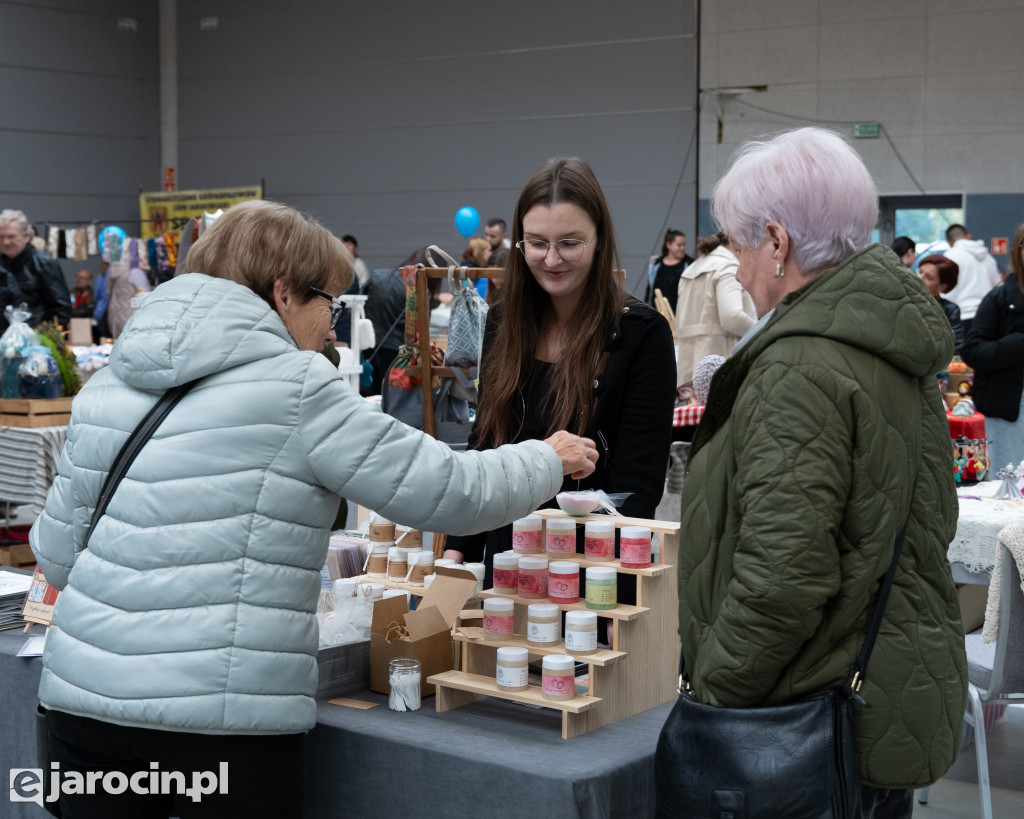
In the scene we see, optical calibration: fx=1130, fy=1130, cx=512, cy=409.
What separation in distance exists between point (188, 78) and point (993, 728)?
14766 millimetres

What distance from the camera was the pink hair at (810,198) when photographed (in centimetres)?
144

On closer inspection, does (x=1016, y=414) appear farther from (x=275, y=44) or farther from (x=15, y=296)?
(x=275, y=44)

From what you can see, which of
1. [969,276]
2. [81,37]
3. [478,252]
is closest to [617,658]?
[478,252]

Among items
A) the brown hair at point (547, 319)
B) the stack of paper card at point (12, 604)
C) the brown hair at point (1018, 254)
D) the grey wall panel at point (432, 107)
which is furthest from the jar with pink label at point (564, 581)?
the grey wall panel at point (432, 107)

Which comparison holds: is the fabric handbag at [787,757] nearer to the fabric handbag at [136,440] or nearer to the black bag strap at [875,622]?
the black bag strap at [875,622]

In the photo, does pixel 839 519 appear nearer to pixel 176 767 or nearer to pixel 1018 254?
pixel 176 767

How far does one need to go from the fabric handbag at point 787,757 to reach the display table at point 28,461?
13.2 feet

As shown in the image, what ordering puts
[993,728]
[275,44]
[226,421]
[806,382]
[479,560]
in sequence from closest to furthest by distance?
1. [806,382]
2. [226,421]
3. [479,560]
4. [993,728]
5. [275,44]

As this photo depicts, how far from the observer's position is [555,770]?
161cm

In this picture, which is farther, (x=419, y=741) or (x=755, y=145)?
(x=419, y=741)

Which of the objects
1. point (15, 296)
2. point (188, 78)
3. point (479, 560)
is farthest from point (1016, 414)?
point (188, 78)

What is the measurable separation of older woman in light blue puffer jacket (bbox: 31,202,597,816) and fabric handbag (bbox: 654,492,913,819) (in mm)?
464

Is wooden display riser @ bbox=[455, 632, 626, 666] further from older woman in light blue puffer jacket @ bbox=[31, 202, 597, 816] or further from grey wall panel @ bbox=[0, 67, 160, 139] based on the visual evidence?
grey wall panel @ bbox=[0, 67, 160, 139]

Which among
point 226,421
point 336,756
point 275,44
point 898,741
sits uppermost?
point 275,44
